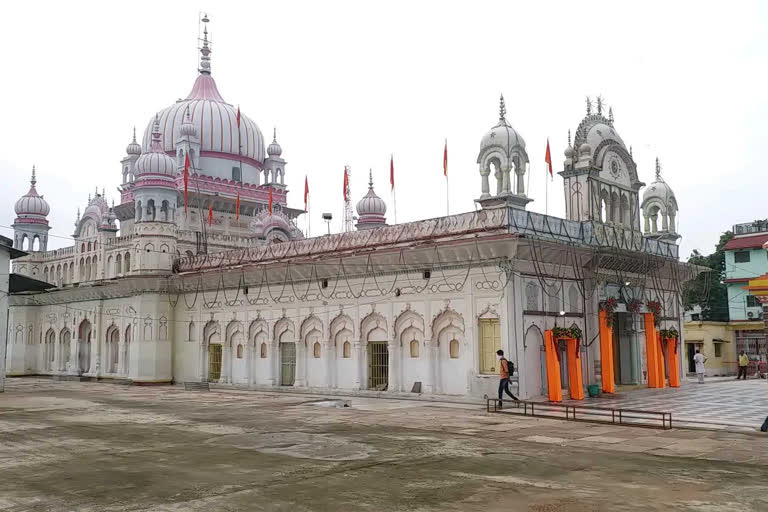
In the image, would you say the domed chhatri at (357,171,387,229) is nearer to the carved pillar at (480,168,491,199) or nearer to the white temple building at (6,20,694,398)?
the white temple building at (6,20,694,398)

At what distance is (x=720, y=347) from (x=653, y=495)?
32.5 metres

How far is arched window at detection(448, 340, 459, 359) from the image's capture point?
70.6 feet

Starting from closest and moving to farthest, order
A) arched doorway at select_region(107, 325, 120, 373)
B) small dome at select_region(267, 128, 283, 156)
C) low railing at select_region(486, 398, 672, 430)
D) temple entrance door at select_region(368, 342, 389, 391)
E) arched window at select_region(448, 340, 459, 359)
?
low railing at select_region(486, 398, 672, 430), arched window at select_region(448, 340, 459, 359), temple entrance door at select_region(368, 342, 389, 391), arched doorway at select_region(107, 325, 120, 373), small dome at select_region(267, 128, 283, 156)

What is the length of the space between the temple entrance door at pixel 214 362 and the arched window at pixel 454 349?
41.2 feet

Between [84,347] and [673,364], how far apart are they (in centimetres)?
2784

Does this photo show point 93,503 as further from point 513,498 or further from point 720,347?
point 720,347

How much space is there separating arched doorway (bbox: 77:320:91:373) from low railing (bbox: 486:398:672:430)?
2472cm

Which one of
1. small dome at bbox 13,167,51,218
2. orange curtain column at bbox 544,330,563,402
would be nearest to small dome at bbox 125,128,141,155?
small dome at bbox 13,167,51,218

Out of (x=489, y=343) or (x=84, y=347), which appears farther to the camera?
(x=84, y=347)

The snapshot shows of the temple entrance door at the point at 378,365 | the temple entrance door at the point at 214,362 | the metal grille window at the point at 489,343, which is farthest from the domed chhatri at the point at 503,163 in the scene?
the temple entrance door at the point at 214,362

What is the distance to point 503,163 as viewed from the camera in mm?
21328

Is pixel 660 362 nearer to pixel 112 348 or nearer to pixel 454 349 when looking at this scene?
pixel 454 349

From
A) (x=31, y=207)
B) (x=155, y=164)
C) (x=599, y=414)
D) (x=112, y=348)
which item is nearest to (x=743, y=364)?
(x=599, y=414)

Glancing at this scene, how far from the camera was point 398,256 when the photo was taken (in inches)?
886
